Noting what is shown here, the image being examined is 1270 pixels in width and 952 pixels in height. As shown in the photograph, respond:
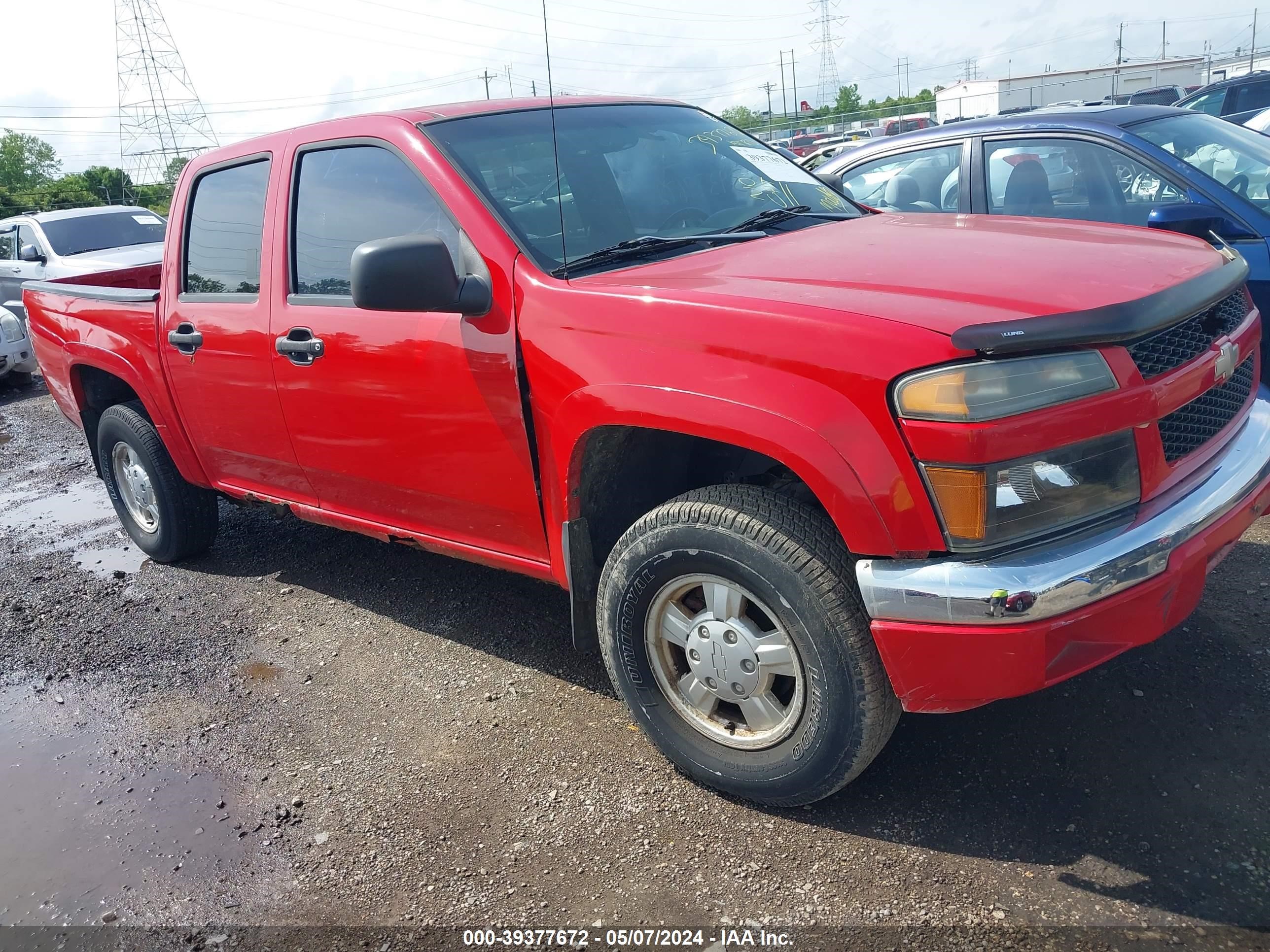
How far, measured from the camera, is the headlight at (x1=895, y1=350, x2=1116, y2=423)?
2219mm

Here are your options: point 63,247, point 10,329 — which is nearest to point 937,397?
point 10,329

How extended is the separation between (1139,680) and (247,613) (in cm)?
356

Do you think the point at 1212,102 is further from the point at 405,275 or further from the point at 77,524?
the point at 405,275

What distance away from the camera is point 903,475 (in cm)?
228

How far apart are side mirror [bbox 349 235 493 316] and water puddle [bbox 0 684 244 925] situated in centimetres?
160

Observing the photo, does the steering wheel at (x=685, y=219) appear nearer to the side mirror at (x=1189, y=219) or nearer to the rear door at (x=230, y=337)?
the rear door at (x=230, y=337)

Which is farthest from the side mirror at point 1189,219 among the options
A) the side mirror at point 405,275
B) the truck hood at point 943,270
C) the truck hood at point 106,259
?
the truck hood at point 106,259

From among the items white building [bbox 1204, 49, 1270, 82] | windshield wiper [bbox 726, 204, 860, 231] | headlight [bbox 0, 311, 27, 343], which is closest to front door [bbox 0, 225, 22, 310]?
headlight [bbox 0, 311, 27, 343]

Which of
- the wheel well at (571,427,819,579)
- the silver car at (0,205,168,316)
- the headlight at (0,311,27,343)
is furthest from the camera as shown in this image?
the silver car at (0,205,168,316)

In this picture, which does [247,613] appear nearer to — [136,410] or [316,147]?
[136,410]

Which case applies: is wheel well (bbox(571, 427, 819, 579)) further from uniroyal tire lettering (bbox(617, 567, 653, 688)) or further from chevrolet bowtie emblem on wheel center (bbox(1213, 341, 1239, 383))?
chevrolet bowtie emblem on wheel center (bbox(1213, 341, 1239, 383))

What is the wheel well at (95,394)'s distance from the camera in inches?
211

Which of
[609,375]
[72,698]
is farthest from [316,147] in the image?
[72,698]

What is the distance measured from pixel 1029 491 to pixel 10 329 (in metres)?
11.4
